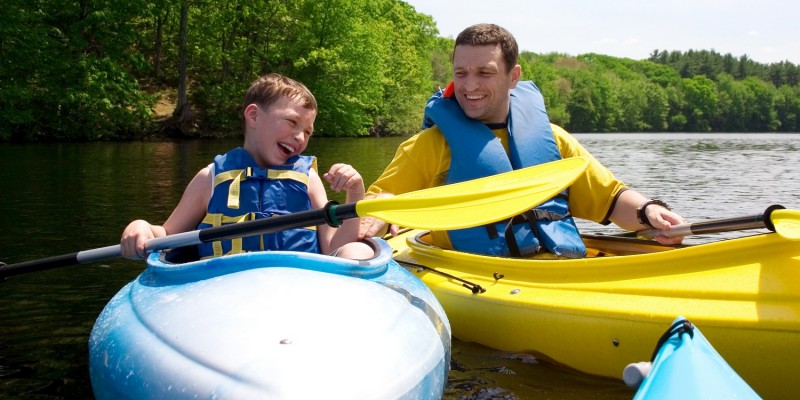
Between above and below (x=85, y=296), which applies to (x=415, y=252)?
above

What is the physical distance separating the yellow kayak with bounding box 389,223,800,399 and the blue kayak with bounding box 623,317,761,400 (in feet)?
2.13

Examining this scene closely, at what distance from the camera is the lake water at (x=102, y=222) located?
316cm

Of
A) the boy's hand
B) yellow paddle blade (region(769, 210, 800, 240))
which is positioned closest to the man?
yellow paddle blade (region(769, 210, 800, 240))

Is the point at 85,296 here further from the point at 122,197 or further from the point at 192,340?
the point at 122,197

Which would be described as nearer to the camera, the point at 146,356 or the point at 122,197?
the point at 146,356

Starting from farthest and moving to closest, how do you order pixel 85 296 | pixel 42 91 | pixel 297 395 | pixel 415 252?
pixel 42 91, pixel 85 296, pixel 415 252, pixel 297 395

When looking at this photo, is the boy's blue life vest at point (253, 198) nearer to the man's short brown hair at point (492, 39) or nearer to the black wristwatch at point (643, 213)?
the man's short brown hair at point (492, 39)

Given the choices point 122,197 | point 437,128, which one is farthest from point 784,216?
point 122,197

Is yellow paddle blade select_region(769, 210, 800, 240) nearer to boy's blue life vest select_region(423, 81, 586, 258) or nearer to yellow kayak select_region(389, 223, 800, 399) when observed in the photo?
yellow kayak select_region(389, 223, 800, 399)

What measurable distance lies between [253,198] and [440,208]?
80cm

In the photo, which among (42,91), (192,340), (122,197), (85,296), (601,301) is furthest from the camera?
(42,91)

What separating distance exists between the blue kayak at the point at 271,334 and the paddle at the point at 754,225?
4.16 feet

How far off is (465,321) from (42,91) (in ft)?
66.5

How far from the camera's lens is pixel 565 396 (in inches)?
118
